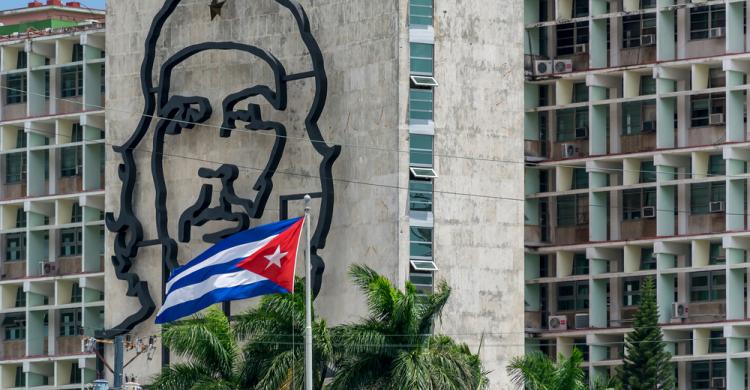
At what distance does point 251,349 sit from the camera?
2717 inches

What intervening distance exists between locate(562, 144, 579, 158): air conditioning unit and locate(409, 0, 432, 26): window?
1159cm

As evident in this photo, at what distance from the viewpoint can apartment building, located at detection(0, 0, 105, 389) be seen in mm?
103312

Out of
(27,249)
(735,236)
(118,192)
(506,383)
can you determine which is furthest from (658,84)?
(27,249)

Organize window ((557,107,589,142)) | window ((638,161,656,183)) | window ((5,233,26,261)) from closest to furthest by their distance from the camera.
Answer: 1. window ((638,161,656,183))
2. window ((557,107,589,142))
3. window ((5,233,26,261))

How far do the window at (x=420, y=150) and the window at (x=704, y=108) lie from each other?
11.8m

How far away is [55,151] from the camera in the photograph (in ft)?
345

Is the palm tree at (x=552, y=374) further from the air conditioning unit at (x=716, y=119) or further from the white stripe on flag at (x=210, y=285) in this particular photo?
the air conditioning unit at (x=716, y=119)

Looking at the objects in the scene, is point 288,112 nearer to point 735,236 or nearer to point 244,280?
point 735,236

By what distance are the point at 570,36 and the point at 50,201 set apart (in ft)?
73.8

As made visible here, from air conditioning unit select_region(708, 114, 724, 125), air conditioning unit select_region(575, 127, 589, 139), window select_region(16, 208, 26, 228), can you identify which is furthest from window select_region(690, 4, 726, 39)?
window select_region(16, 208, 26, 228)

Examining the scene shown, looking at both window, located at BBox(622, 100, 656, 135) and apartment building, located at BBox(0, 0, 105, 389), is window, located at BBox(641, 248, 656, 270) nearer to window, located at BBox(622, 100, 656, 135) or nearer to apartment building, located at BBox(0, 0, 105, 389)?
window, located at BBox(622, 100, 656, 135)

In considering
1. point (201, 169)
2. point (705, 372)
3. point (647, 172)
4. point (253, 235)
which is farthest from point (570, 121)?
point (253, 235)

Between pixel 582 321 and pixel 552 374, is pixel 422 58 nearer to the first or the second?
pixel 582 321

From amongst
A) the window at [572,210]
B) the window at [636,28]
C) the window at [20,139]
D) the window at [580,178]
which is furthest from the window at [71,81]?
the window at [636,28]
